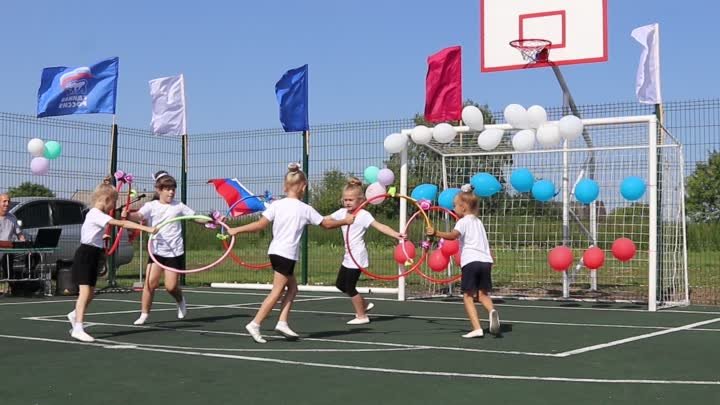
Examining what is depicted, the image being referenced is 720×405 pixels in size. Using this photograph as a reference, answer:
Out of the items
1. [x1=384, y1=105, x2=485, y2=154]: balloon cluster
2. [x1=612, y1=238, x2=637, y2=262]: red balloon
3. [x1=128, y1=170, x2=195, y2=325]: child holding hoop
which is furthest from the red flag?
[x1=128, y1=170, x2=195, y2=325]: child holding hoop

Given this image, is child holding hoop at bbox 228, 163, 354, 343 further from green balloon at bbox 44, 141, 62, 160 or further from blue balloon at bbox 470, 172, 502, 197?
green balloon at bbox 44, 141, 62, 160

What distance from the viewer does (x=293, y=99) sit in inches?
739

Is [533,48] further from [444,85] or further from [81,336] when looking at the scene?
[81,336]

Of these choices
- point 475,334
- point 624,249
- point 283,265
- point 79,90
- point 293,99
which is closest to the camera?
point 283,265

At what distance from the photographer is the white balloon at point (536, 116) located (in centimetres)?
1440

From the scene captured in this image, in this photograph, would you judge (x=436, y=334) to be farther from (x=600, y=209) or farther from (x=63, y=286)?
(x=63, y=286)

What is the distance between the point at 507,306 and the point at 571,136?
287 centimetres

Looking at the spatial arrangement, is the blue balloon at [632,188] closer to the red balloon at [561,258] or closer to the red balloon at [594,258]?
the red balloon at [594,258]

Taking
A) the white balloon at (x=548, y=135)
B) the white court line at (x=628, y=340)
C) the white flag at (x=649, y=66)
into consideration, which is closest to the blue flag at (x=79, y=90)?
the white balloon at (x=548, y=135)

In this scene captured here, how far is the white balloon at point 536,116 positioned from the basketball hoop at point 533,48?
179 centimetres

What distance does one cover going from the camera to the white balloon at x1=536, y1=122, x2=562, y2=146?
1407cm

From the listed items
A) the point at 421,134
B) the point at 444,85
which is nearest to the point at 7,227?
the point at 421,134

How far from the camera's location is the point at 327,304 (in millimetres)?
14961

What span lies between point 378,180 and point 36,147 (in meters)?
6.92
